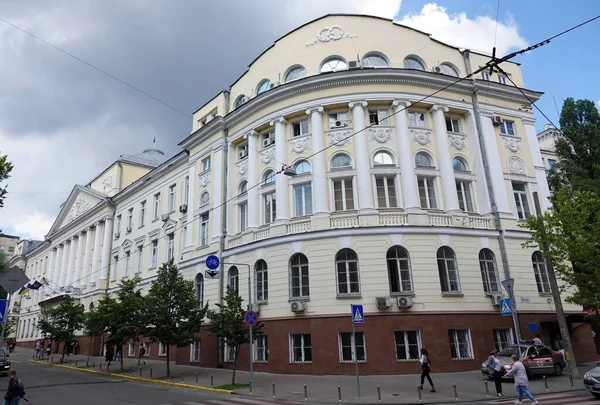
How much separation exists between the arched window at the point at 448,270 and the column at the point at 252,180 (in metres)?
11.0

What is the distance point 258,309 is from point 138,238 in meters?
21.3

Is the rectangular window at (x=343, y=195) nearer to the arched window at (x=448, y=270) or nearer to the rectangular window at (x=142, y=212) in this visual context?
the arched window at (x=448, y=270)

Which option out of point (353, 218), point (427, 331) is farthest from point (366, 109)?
point (427, 331)

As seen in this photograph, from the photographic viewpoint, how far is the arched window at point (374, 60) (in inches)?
1069

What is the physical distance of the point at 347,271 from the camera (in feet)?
75.9

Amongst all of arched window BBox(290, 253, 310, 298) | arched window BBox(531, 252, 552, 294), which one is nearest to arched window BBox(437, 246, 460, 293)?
arched window BBox(531, 252, 552, 294)

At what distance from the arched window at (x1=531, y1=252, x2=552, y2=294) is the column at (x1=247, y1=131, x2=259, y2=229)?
16.7m

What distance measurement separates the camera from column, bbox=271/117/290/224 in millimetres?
25703

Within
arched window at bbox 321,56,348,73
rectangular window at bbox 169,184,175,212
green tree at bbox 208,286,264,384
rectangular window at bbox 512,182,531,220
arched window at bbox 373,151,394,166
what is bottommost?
green tree at bbox 208,286,264,384

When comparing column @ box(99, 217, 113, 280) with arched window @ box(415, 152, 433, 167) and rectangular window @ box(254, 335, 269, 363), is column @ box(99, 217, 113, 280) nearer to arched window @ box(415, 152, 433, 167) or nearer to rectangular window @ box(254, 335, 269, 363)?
rectangular window @ box(254, 335, 269, 363)

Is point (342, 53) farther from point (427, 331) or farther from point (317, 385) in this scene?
point (317, 385)

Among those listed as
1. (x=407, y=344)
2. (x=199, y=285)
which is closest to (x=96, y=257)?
(x=199, y=285)

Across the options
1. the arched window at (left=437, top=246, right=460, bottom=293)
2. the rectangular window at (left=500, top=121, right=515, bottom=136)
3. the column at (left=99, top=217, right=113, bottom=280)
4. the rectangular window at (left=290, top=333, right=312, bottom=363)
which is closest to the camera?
the rectangular window at (left=290, top=333, right=312, bottom=363)

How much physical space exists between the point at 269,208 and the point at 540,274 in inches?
650
